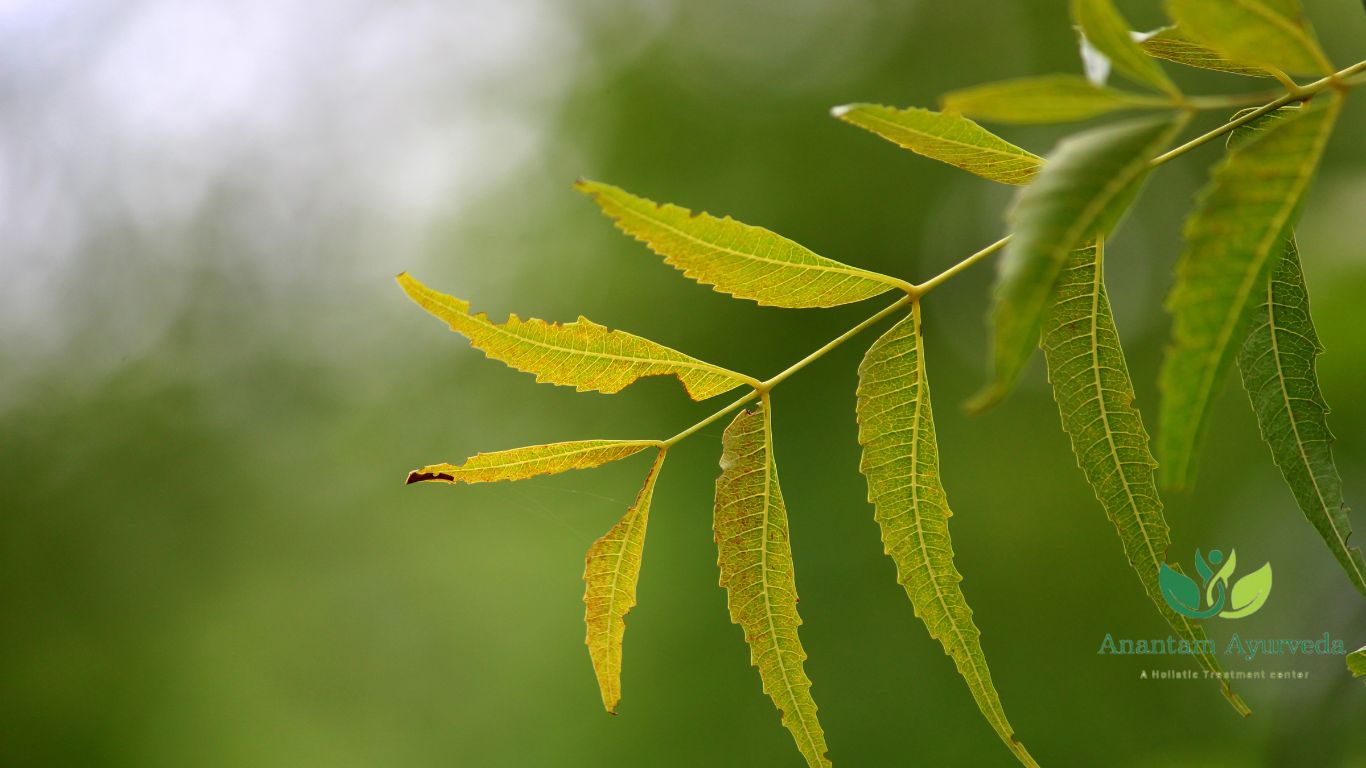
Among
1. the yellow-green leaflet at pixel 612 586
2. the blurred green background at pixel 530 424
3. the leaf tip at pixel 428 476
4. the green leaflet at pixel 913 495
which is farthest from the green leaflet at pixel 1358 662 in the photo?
the blurred green background at pixel 530 424

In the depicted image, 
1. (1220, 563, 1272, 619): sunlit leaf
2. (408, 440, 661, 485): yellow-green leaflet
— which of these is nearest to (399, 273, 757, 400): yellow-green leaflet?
(408, 440, 661, 485): yellow-green leaflet

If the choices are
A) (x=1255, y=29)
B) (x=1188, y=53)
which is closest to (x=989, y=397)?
(x=1255, y=29)

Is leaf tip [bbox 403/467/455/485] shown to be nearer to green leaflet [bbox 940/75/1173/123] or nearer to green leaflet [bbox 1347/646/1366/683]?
green leaflet [bbox 940/75/1173/123]

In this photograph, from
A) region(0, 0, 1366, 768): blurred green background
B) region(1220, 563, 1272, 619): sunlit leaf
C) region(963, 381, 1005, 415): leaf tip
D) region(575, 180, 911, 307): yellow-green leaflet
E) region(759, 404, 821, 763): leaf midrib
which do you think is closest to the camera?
region(963, 381, 1005, 415): leaf tip

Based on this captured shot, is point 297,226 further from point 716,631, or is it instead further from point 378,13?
point 716,631

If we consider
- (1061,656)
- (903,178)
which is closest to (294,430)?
(903,178)
